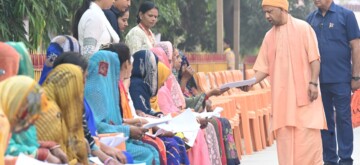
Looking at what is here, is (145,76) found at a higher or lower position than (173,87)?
higher

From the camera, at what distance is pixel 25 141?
5.98 meters

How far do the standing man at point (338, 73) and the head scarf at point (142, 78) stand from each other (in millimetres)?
2635

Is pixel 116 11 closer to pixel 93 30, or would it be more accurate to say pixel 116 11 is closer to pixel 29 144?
pixel 93 30

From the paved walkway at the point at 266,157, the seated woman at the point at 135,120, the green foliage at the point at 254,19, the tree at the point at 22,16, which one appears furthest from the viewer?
the green foliage at the point at 254,19

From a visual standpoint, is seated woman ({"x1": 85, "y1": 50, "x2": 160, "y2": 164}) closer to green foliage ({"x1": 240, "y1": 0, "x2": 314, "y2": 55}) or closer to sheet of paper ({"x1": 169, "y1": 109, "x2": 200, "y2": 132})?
sheet of paper ({"x1": 169, "y1": 109, "x2": 200, "y2": 132})

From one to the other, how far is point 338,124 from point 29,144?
20.9ft

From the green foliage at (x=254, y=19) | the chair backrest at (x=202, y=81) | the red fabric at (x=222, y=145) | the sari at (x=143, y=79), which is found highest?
the sari at (x=143, y=79)

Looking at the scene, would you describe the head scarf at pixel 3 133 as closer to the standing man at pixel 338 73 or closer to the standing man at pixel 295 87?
the standing man at pixel 295 87

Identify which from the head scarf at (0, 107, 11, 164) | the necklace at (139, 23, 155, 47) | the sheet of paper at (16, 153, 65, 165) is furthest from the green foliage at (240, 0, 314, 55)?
the head scarf at (0, 107, 11, 164)

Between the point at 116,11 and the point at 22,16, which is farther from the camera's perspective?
the point at 22,16

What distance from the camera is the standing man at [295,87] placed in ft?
36.6

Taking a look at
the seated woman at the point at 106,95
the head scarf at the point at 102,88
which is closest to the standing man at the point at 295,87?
the seated woman at the point at 106,95

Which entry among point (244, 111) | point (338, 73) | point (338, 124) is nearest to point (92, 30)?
point (338, 73)

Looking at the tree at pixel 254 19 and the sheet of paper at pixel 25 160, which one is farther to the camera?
the tree at pixel 254 19
